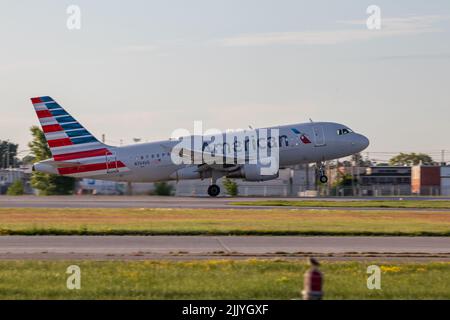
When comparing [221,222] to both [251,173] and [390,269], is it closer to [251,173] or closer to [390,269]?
[390,269]

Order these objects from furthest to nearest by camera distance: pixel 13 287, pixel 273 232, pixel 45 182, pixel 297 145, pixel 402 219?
pixel 45 182 → pixel 297 145 → pixel 402 219 → pixel 273 232 → pixel 13 287

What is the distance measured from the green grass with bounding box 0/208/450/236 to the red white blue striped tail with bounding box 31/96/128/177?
15981 mm

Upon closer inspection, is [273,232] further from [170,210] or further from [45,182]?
[45,182]

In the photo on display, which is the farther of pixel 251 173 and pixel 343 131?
pixel 343 131

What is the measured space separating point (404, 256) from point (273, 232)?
708 centimetres

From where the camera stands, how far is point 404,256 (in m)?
24.5

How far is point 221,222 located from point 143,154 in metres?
26.4

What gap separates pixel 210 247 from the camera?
25984mm

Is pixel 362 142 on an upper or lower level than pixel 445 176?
upper

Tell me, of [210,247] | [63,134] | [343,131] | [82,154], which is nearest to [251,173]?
[343,131]

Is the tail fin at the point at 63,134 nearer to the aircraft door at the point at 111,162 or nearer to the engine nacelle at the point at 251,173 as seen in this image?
the aircraft door at the point at 111,162

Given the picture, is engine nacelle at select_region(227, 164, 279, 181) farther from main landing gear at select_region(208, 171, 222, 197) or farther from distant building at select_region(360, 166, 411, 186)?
distant building at select_region(360, 166, 411, 186)

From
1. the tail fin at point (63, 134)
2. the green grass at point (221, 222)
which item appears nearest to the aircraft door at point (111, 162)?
the tail fin at point (63, 134)
